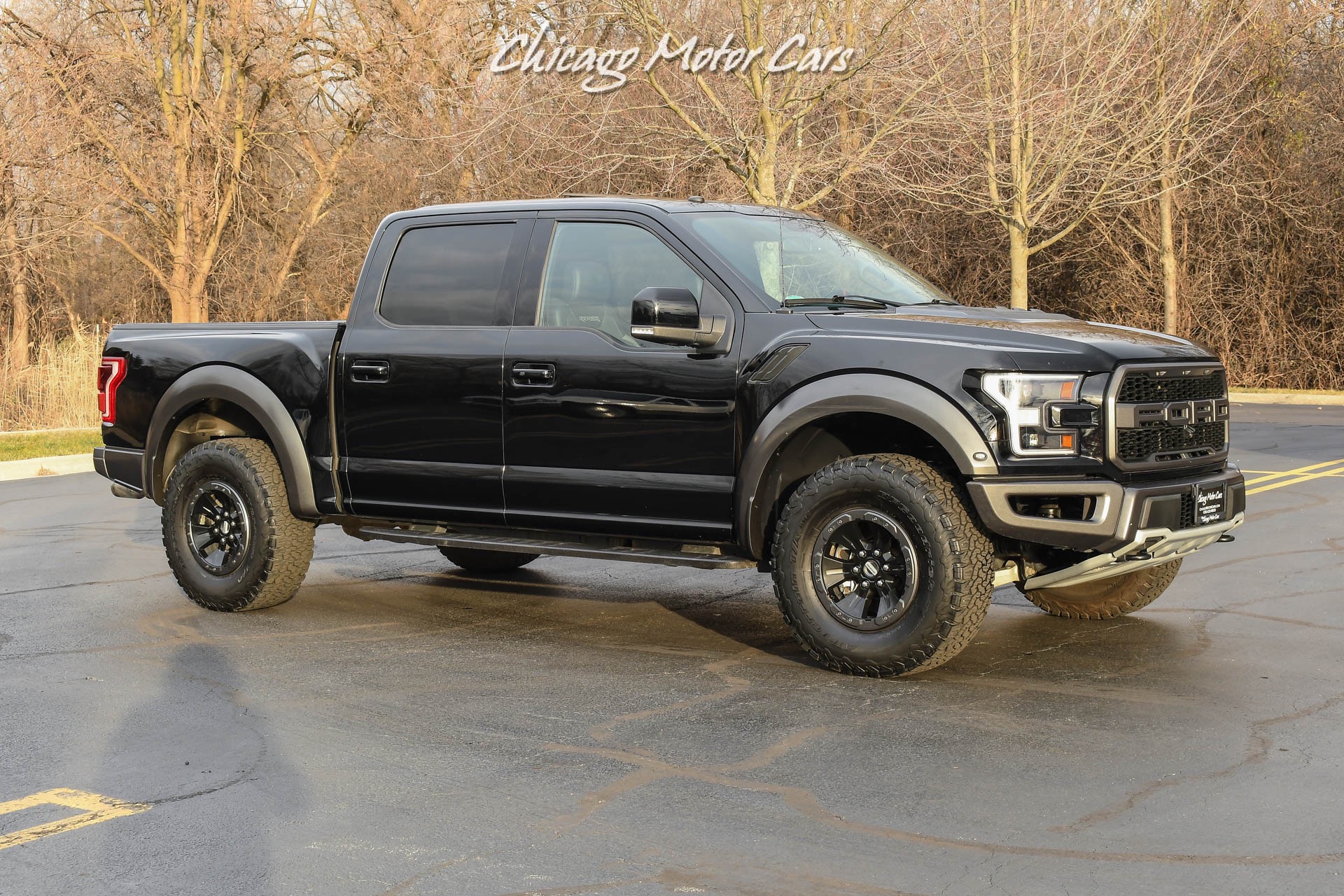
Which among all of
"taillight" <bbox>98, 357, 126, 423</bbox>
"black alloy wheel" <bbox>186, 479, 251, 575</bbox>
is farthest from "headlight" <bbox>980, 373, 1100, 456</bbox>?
"taillight" <bbox>98, 357, 126, 423</bbox>

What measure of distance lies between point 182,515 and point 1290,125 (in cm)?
2411

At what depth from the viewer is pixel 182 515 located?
833 centimetres

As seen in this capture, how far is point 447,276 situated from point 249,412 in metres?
1.43

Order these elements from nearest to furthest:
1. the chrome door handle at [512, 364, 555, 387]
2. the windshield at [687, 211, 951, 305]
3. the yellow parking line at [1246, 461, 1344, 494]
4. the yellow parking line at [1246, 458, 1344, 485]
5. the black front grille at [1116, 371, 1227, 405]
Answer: the black front grille at [1116, 371, 1227, 405] → the windshield at [687, 211, 951, 305] → the chrome door handle at [512, 364, 555, 387] → the yellow parking line at [1246, 461, 1344, 494] → the yellow parking line at [1246, 458, 1344, 485]

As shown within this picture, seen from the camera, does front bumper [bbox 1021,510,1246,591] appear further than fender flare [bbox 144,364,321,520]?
No

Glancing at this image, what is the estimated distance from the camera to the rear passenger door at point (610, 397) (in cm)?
679

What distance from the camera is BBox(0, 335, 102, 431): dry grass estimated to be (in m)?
20.4

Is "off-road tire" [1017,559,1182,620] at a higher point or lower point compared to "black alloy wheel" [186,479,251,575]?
lower

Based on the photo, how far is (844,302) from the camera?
277 inches

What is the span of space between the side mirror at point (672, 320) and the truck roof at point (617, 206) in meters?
0.62

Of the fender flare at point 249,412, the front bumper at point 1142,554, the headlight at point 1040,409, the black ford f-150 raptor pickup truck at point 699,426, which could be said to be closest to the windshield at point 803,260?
the black ford f-150 raptor pickup truck at point 699,426

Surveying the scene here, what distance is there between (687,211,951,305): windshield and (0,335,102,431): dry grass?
1519 cm

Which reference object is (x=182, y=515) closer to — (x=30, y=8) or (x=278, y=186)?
(x=30, y=8)

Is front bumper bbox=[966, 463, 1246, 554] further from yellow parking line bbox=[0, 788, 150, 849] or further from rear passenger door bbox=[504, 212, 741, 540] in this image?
yellow parking line bbox=[0, 788, 150, 849]
